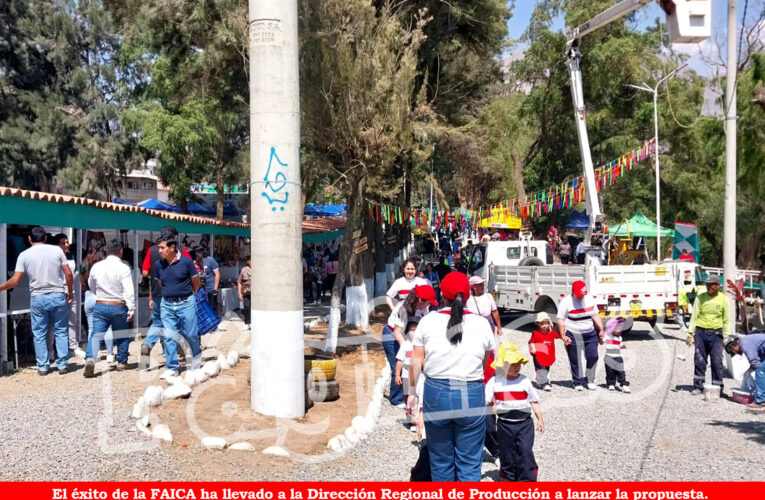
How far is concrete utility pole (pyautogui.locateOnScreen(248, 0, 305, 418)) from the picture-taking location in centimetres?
750

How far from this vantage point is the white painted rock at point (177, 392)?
732 centimetres

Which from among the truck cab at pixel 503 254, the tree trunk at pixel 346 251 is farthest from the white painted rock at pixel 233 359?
the truck cab at pixel 503 254

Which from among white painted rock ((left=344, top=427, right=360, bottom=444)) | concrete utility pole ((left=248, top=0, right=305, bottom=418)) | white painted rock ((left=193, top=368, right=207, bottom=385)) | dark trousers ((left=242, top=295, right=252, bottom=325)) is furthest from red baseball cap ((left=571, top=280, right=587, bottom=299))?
dark trousers ((left=242, top=295, right=252, bottom=325))

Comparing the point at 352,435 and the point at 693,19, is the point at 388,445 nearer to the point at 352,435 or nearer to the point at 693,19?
the point at 352,435

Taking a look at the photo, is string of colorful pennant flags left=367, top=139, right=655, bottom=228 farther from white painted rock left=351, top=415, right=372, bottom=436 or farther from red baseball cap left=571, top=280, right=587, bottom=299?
white painted rock left=351, top=415, right=372, bottom=436

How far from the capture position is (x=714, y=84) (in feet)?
70.5

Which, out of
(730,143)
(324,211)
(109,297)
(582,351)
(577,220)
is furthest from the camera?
(324,211)

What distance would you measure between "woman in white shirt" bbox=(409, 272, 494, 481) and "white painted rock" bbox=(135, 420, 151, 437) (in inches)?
111

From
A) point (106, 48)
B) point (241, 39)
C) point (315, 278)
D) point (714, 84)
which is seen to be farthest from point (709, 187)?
point (106, 48)

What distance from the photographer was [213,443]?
6.00 meters

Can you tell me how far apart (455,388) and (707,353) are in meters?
6.24

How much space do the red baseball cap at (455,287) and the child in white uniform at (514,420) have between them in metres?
0.95

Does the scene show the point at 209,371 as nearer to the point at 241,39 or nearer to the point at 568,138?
the point at 241,39

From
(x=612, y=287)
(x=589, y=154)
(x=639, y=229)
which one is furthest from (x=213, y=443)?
(x=639, y=229)
